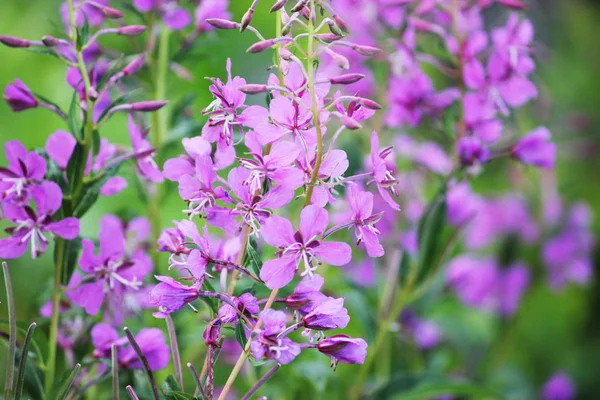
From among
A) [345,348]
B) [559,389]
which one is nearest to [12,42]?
[345,348]

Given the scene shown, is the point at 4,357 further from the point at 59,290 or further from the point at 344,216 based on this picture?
the point at 344,216

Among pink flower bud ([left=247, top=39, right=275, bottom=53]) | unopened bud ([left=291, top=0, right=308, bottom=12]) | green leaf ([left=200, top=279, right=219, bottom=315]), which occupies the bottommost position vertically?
green leaf ([left=200, top=279, right=219, bottom=315])

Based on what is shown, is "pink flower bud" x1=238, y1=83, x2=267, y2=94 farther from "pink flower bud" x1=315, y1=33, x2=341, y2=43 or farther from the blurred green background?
the blurred green background

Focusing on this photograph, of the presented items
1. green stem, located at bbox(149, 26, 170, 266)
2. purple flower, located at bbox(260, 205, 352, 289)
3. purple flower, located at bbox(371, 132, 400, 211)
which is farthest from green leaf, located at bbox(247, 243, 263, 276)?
green stem, located at bbox(149, 26, 170, 266)

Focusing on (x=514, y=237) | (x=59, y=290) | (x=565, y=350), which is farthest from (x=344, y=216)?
(x=565, y=350)

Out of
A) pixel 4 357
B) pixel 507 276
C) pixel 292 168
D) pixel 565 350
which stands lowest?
pixel 565 350

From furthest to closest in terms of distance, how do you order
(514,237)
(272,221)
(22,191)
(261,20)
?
1. (261,20)
2. (514,237)
3. (22,191)
4. (272,221)
